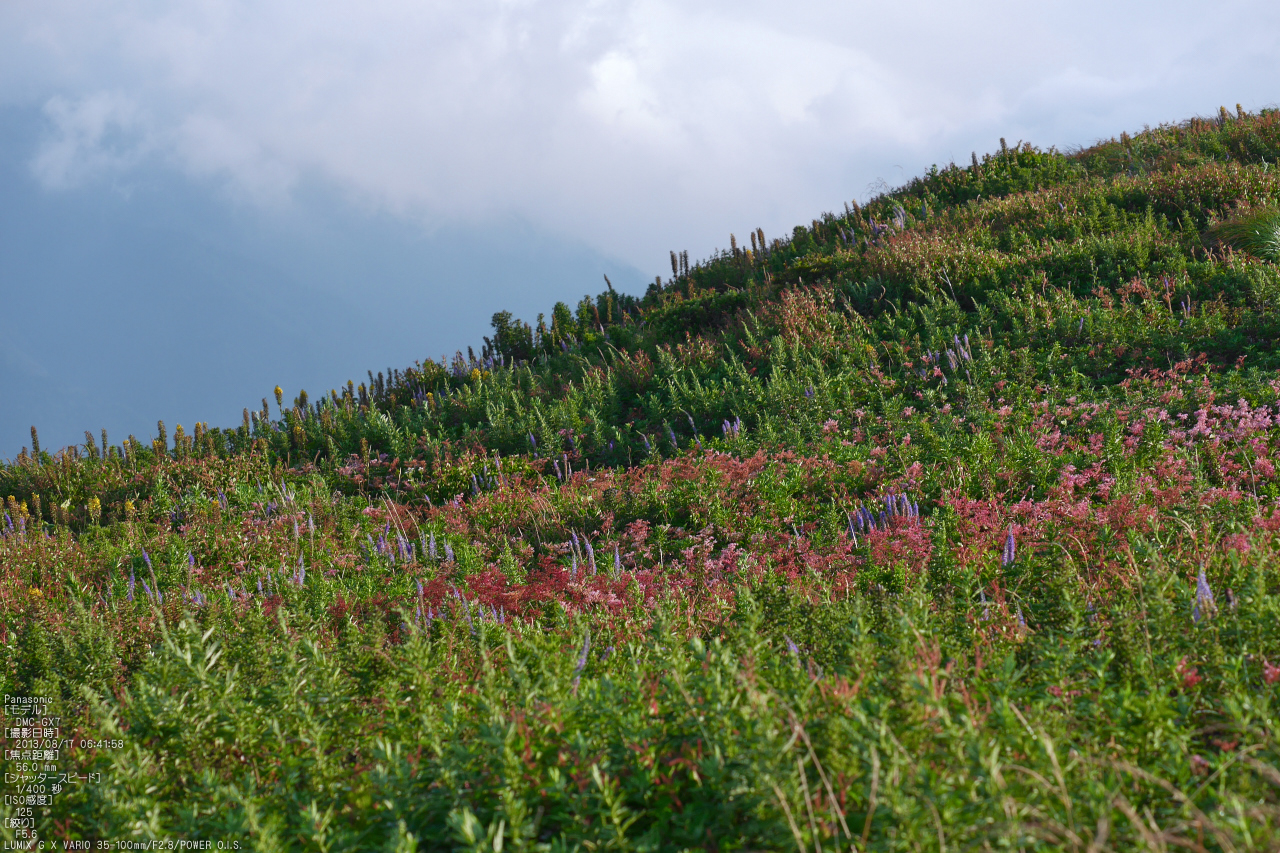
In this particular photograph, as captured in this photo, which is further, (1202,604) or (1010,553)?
(1010,553)

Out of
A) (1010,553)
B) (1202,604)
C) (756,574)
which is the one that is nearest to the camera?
(1202,604)

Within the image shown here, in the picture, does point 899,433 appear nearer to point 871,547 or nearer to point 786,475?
point 786,475

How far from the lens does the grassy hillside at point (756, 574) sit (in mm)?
2291

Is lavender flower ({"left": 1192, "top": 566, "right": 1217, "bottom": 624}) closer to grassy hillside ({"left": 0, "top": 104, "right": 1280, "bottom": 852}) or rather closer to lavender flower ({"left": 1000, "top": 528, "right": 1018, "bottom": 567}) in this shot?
grassy hillside ({"left": 0, "top": 104, "right": 1280, "bottom": 852})

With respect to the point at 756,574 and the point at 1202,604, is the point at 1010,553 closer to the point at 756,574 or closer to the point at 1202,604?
the point at 1202,604

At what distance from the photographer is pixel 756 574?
527 centimetres

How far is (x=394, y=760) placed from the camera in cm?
245

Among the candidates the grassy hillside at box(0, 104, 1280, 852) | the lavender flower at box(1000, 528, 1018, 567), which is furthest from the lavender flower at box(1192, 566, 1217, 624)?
the lavender flower at box(1000, 528, 1018, 567)

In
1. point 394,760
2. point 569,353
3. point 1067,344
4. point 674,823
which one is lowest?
point 674,823

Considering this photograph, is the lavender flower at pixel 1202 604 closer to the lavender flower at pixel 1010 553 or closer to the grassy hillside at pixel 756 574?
the grassy hillside at pixel 756 574

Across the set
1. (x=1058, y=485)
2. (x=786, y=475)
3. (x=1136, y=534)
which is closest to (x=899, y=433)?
(x=786, y=475)

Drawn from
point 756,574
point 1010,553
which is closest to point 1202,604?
point 1010,553

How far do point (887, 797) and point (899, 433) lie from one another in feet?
21.2

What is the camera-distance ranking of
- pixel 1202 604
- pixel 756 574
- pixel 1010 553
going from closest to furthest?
→ pixel 1202 604, pixel 1010 553, pixel 756 574
